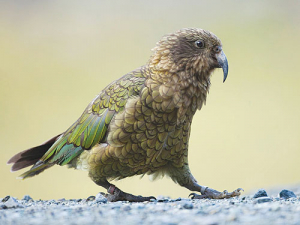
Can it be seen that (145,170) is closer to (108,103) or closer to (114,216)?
(108,103)

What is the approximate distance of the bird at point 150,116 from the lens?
15.2 ft

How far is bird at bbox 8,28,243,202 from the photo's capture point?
15.2 ft

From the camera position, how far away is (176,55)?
483cm

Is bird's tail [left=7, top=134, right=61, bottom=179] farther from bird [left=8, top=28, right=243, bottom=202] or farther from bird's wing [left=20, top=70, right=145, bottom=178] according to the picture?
bird [left=8, top=28, right=243, bottom=202]

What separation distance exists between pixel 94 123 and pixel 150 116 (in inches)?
30.2

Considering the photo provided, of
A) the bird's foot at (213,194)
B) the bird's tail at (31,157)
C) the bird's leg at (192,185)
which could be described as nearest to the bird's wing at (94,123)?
the bird's tail at (31,157)

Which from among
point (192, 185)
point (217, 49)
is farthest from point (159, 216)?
point (217, 49)

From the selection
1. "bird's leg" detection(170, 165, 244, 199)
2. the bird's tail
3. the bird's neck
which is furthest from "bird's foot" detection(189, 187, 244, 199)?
the bird's tail

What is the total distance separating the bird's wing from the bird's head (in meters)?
0.36

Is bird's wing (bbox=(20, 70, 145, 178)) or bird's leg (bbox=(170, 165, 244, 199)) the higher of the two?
bird's wing (bbox=(20, 70, 145, 178))

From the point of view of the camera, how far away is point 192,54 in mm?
4812

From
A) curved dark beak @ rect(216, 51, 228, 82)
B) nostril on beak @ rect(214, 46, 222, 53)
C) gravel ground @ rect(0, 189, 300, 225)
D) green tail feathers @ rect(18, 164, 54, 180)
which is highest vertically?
nostril on beak @ rect(214, 46, 222, 53)

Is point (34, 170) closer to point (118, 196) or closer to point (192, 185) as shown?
point (118, 196)

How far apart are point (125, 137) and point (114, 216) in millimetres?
1585
